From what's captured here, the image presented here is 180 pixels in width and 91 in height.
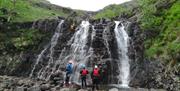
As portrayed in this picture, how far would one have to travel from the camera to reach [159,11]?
48.5 m

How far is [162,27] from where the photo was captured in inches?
1790

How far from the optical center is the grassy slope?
1558 inches

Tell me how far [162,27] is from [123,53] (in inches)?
220

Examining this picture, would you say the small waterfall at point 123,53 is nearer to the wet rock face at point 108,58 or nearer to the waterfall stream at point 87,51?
the waterfall stream at point 87,51

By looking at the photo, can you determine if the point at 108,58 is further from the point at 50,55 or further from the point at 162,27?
the point at 50,55

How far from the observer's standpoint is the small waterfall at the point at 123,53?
141ft

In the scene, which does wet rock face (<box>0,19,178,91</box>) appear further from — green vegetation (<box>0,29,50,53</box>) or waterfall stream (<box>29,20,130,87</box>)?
green vegetation (<box>0,29,50,53</box>)

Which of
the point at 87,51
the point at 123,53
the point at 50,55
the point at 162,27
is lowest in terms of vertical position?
the point at 50,55

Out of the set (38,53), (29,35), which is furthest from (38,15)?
(38,53)

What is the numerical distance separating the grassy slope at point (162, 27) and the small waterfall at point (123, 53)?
2.60 metres

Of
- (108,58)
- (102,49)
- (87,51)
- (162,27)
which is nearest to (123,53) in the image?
(108,58)

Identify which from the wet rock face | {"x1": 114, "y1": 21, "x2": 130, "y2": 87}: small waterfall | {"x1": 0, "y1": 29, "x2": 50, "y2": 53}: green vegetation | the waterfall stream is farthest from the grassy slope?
{"x1": 0, "y1": 29, "x2": 50, "y2": 53}: green vegetation

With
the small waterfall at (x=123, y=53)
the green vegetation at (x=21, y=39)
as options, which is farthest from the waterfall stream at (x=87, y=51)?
the green vegetation at (x=21, y=39)

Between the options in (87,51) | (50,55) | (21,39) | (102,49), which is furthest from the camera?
(21,39)
